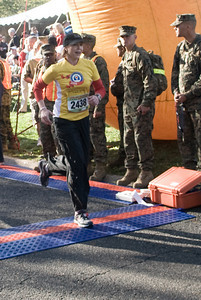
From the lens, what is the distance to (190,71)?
255 inches

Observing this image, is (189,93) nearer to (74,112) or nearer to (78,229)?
(74,112)

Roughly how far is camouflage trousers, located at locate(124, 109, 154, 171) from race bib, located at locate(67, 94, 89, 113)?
1.75 meters

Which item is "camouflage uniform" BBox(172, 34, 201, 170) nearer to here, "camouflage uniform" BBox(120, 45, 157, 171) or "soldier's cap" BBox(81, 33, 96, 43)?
"camouflage uniform" BBox(120, 45, 157, 171)

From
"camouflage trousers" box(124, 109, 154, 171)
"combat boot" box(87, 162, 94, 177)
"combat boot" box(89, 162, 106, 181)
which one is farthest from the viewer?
"combat boot" box(87, 162, 94, 177)

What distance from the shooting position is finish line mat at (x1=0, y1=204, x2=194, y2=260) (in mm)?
4820

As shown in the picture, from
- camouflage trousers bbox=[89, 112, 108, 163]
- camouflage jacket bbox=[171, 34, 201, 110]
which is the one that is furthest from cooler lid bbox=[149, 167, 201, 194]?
camouflage trousers bbox=[89, 112, 108, 163]

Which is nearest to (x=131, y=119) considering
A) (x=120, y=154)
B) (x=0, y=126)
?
(x=120, y=154)

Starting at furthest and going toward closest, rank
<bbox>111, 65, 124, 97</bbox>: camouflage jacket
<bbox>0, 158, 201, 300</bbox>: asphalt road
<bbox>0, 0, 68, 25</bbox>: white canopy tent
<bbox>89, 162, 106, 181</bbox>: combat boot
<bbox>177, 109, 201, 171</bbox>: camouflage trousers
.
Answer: <bbox>0, 0, 68, 25</bbox>: white canopy tent, <bbox>89, 162, 106, 181</bbox>: combat boot, <bbox>111, 65, 124, 97</bbox>: camouflage jacket, <bbox>177, 109, 201, 171</bbox>: camouflage trousers, <bbox>0, 158, 201, 300</bbox>: asphalt road

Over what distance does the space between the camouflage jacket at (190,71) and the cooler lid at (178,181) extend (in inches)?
36.4

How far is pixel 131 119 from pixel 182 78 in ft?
3.17

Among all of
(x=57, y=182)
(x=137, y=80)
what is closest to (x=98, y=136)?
(x=57, y=182)

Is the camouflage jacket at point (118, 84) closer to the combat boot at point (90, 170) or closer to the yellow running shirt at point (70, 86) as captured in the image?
the combat boot at point (90, 170)

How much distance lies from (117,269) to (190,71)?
10.6 feet

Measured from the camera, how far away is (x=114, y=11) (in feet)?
27.3
